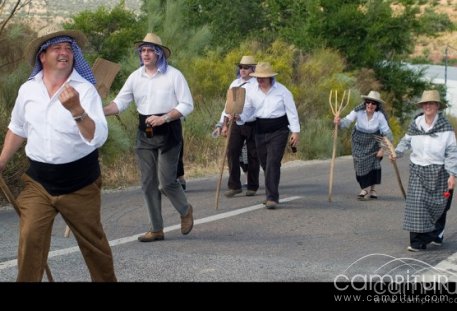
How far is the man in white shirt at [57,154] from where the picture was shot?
6.38m

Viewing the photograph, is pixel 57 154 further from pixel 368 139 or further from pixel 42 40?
pixel 368 139

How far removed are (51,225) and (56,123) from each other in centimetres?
71

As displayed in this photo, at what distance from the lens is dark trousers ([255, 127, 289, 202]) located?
1284 centimetres

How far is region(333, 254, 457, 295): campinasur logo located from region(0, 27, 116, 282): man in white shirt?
72.0 inches

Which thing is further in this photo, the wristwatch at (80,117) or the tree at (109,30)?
the tree at (109,30)

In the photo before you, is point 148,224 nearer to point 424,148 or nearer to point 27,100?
point 424,148

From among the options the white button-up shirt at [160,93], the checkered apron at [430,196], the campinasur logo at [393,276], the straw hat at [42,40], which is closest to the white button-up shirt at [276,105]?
the checkered apron at [430,196]

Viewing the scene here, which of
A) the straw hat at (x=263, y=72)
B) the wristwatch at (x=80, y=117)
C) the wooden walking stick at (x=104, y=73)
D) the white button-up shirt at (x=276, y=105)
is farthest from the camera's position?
the straw hat at (x=263, y=72)

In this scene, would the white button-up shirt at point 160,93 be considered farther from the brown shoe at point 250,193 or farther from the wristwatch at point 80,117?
the brown shoe at point 250,193

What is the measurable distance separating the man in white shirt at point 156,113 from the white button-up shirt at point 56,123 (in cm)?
340

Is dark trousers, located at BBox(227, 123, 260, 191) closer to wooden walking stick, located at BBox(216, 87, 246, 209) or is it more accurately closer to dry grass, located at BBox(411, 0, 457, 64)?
wooden walking stick, located at BBox(216, 87, 246, 209)

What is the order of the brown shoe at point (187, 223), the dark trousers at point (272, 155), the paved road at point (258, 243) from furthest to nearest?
the dark trousers at point (272, 155) → the brown shoe at point (187, 223) → the paved road at point (258, 243)

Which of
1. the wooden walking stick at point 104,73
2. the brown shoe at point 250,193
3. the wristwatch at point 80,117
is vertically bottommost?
the brown shoe at point 250,193

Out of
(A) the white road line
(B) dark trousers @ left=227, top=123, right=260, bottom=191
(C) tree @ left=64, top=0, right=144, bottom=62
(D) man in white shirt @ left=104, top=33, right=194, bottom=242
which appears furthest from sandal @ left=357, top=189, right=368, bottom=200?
(C) tree @ left=64, top=0, right=144, bottom=62
